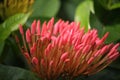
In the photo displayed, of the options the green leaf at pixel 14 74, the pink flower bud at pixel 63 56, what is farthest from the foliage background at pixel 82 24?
the pink flower bud at pixel 63 56

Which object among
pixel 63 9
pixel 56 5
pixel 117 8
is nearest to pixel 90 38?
pixel 117 8

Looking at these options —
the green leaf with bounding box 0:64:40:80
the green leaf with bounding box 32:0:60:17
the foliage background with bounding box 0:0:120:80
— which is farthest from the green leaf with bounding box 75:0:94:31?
the green leaf with bounding box 0:64:40:80

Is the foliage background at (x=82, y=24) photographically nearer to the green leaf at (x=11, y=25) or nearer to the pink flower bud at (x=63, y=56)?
the green leaf at (x=11, y=25)

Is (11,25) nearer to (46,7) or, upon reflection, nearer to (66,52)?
(66,52)

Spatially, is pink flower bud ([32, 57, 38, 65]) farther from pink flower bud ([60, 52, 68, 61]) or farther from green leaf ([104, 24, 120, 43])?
green leaf ([104, 24, 120, 43])

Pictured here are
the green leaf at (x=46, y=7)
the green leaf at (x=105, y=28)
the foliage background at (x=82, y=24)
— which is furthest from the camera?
the green leaf at (x=46, y=7)

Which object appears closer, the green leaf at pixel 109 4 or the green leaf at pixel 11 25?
the green leaf at pixel 11 25

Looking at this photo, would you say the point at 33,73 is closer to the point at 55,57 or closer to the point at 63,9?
the point at 55,57
